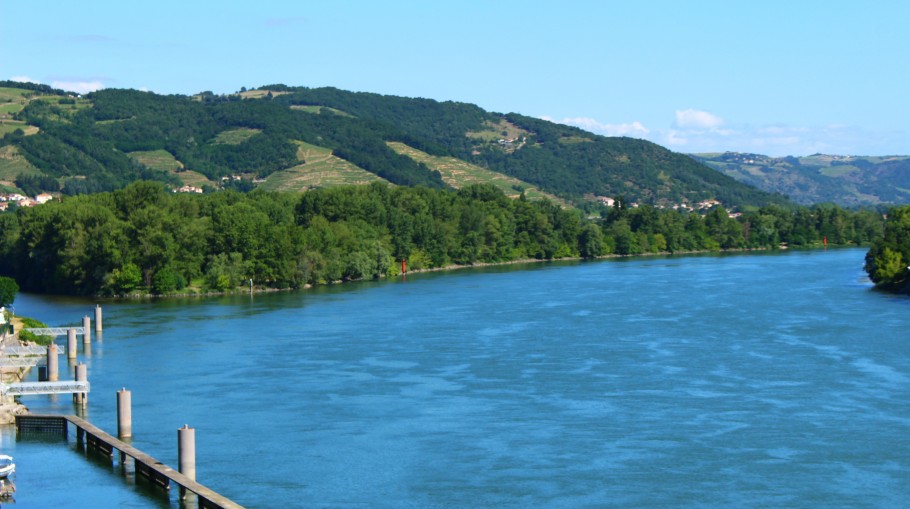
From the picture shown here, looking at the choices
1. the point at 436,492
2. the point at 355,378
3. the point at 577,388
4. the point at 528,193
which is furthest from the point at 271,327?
the point at 528,193

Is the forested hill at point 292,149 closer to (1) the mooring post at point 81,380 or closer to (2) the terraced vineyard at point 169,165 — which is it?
(2) the terraced vineyard at point 169,165

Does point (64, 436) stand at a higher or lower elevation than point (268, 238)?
lower

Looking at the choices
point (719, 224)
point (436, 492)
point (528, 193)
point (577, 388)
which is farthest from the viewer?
point (528, 193)

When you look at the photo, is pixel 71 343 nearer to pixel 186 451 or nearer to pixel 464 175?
pixel 186 451

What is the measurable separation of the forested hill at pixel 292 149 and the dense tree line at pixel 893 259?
62555mm

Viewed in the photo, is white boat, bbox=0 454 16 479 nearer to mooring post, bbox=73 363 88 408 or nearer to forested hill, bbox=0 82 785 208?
mooring post, bbox=73 363 88 408

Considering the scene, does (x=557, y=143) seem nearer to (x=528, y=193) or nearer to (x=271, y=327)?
(x=528, y=193)

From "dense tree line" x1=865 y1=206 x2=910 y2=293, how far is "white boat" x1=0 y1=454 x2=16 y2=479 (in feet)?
121

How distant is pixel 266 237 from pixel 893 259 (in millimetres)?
25855

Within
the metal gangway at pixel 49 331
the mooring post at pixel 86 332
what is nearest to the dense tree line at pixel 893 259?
the mooring post at pixel 86 332

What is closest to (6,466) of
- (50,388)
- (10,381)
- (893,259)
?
(50,388)

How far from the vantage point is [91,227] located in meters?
50.8

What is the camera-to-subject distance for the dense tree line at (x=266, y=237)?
50.0 metres

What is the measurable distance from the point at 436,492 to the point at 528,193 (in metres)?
109
